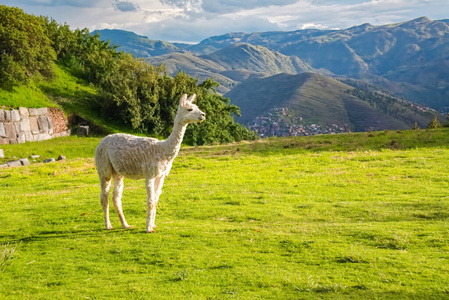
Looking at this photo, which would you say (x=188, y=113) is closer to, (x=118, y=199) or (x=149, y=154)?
(x=149, y=154)

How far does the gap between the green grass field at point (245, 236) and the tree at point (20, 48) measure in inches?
815

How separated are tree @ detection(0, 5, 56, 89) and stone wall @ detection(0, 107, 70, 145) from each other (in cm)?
404

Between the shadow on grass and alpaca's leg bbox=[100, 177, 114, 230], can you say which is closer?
the shadow on grass

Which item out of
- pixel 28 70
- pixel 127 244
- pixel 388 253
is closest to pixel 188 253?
pixel 127 244

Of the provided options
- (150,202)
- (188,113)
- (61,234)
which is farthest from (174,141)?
(61,234)

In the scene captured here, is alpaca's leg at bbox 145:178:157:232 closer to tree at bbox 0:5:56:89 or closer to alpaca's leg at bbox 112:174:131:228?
alpaca's leg at bbox 112:174:131:228

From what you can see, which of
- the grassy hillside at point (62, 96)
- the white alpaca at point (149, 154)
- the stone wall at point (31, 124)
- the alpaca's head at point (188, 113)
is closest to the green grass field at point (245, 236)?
the white alpaca at point (149, 154)

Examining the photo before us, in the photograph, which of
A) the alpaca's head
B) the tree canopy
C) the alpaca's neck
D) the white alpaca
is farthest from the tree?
the alpaca's head

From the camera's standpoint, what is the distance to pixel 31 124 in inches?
1578

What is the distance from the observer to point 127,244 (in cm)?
1084

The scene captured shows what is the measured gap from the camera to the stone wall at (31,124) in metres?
37.6

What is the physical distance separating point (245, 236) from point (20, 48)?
4024 centimetres

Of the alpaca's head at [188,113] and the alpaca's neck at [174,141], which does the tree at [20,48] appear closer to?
the alpaca's neck at [174,141]

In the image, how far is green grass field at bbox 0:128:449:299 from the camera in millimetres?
8039
